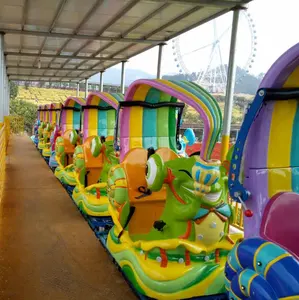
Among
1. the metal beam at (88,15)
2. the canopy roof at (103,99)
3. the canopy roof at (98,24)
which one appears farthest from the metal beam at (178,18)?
the canopy roof at (103,99)

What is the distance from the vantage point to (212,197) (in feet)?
8.81

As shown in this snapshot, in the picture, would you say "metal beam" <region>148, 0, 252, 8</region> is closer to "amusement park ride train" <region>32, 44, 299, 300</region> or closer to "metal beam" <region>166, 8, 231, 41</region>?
"metal beam" <region>166, 8, 231, 41</region>

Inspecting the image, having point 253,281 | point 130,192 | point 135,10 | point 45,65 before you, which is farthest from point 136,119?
point 45,65

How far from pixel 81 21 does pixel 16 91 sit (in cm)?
2412

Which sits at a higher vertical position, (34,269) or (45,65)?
(45,65)

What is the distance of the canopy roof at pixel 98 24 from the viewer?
21.5 ft

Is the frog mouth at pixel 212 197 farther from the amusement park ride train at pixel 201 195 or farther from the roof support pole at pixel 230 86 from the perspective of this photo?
the roof support pole at pixel 230 86

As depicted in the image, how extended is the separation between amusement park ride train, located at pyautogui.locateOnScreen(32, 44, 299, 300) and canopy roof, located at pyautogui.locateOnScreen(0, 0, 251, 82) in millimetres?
2438

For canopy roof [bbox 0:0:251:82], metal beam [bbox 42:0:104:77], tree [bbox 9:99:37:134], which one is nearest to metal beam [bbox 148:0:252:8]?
canopy roof [bbox 0:0:251:82]

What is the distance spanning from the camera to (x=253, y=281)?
4.84ft

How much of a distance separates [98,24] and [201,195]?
621 cm

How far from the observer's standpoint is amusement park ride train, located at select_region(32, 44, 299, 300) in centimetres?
168

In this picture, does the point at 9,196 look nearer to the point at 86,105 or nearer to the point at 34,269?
the point at 86,105

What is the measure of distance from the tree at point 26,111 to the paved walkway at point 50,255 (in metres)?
19.0
